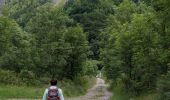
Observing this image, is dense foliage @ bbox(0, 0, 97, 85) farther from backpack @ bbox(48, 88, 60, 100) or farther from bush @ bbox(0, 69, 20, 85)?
backpack @ bbox(48, 88, 60, 100)

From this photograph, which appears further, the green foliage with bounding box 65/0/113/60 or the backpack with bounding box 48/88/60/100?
the green foliage with bounding box 65/0/113/60

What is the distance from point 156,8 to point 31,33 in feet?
103

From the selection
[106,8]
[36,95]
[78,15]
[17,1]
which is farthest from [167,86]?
[17,1]

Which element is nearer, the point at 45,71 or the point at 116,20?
the point at 45,71

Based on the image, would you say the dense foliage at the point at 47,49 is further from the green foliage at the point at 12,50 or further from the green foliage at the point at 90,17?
the green foliage at the point at 90,17

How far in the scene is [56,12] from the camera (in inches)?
2114

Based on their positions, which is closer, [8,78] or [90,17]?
[8,78]

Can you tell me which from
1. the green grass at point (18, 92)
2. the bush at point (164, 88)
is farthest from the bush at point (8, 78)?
the bush at point (164, 88)

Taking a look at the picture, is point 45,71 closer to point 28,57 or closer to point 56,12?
point 28,57

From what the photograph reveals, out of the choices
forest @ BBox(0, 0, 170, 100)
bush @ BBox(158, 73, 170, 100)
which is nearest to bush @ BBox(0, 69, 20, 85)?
forest @ BBox(0, 0, 170, 100)

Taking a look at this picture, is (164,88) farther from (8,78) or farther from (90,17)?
(90,17)

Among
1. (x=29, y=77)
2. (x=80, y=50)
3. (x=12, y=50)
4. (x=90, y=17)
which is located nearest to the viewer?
(x=29, y=77)

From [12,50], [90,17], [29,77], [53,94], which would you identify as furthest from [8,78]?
[90,17]

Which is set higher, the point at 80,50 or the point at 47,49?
the point at 47,49
